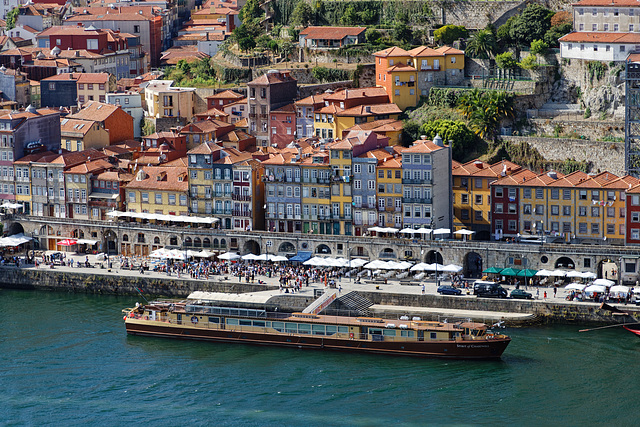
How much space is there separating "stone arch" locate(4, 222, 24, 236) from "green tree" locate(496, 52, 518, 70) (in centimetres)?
4225

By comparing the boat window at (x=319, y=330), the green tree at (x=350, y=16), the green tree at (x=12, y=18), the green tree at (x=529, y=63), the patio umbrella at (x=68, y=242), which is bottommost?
the boat window at (x=319, y=330)

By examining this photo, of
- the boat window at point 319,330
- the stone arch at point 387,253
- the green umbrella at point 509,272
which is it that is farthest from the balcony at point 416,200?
the boat window at point 319,330

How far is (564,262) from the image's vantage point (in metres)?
97.5

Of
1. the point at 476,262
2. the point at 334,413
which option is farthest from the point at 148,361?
the point at 476,262

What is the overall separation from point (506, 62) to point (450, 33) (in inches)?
424

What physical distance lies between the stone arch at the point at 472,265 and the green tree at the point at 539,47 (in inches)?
925

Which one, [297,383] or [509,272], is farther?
[509,272]

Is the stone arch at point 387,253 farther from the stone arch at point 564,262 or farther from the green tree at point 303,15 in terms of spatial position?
the green tree at point 303,15

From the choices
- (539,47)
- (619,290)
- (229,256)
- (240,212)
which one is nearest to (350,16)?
(539,47)

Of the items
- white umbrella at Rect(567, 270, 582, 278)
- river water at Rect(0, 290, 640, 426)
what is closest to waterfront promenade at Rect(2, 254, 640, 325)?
white umbrella at Rect(567, 270, 582, 278)

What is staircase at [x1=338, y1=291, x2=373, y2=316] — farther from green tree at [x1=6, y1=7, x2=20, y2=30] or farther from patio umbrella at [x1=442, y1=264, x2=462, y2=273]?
green tree at [x1=6, y1=7, x2=20, y2=30]

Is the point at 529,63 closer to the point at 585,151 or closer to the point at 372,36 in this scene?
the point at 585,151

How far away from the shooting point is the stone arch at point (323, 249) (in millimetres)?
103688

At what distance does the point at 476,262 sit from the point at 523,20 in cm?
2881
